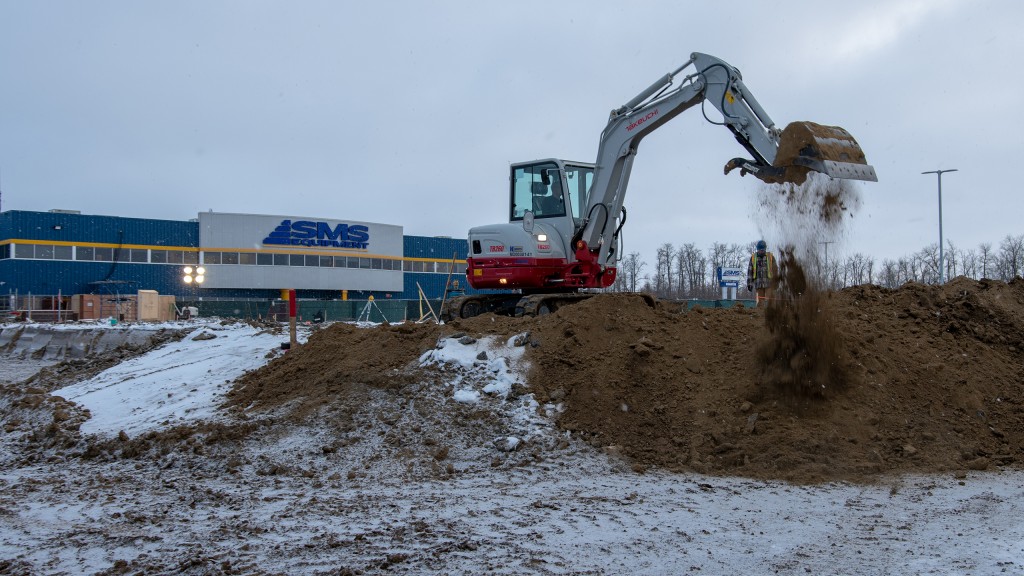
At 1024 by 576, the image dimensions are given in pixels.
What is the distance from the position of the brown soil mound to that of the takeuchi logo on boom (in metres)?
37.4

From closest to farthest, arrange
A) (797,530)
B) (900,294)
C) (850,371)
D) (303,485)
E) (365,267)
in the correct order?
1. (797,530)
2. (303,485)
3. (850,371)
4. (900,294)
5. (365,267)

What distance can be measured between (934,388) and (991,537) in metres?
3.79

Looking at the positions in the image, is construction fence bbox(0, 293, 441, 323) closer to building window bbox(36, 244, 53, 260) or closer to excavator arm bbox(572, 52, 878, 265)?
building window bbox(36, 244, 53, 260)

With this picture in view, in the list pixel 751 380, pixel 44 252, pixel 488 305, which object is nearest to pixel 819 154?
pixel 751 380

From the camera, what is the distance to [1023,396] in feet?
28.0

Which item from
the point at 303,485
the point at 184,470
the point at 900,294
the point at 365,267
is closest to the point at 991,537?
the point at 303,485

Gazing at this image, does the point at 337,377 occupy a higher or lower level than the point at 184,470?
higher

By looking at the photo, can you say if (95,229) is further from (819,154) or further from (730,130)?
(819,154)

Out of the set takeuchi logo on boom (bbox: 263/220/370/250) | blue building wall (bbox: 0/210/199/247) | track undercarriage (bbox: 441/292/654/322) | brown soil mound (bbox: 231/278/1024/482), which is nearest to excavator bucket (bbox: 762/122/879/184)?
brown soil mound (bbox: 231/278/1024/482)

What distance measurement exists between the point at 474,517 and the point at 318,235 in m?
44.4

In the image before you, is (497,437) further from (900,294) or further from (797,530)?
(900,294)

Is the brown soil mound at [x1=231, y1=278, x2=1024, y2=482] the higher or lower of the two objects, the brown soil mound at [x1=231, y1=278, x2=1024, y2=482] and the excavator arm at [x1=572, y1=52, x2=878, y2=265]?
the lower

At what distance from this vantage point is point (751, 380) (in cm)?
851

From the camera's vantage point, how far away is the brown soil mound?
7477 millimetres
